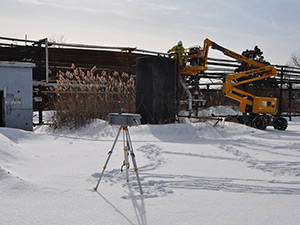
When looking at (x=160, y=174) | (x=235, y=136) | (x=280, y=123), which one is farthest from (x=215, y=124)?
(x=160, y=174)

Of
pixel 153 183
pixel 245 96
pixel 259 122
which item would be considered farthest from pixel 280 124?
pixel 153 183

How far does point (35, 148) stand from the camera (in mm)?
7383

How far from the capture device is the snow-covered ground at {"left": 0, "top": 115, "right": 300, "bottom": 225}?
11.4 ft

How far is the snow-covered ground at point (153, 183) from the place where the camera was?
3.48m

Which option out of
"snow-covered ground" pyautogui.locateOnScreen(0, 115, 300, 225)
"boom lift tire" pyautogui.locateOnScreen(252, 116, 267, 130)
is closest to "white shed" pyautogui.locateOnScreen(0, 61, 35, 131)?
"snow-covered ground" pyautogui.locateOnScreen(0, 115, 300, 225)

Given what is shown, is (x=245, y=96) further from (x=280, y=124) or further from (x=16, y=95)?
(x=16, y=95)

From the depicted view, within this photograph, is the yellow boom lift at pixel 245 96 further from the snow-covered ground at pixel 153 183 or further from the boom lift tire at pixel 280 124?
the snow-covered ground at pixel 153 183

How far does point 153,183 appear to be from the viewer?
4.76 meters

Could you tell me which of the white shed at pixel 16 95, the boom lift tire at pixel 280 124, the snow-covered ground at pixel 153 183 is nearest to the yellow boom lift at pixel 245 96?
the boom lift tire at pixel 280 124

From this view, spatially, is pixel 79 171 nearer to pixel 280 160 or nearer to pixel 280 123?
pixel 280 160

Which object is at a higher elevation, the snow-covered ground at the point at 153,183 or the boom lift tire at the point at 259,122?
the boom lift tire at the point at 259,122

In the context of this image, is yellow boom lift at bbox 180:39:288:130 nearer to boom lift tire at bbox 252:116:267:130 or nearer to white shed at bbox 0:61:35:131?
boom lift tire at bbox 252:116:267:130

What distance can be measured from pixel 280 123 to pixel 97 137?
25.2 ft

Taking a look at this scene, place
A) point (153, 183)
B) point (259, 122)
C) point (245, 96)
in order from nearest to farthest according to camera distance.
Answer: point (153, 183), point (259, 122), point (245, 96)
